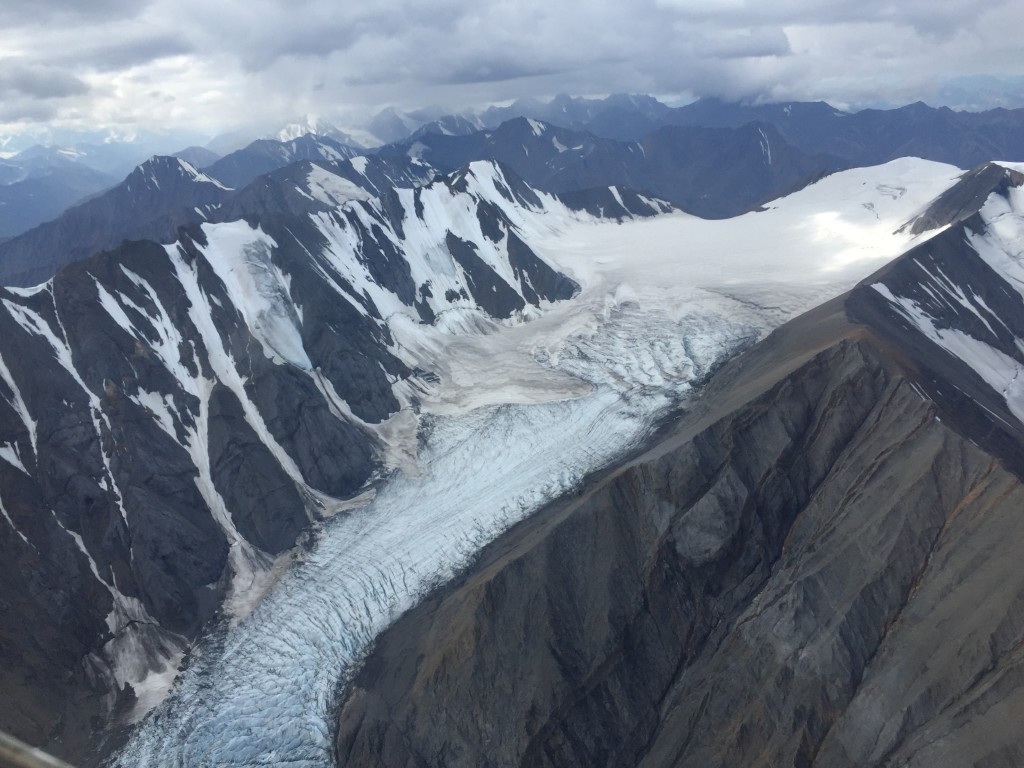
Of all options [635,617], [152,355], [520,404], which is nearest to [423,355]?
[520,404]

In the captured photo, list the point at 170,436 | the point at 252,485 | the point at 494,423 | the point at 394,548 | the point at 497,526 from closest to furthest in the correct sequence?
1. the point at 394,548
2. the point at 497,526
3. the point at 252,485
4. the point at 170,436
5. the point at 494,423

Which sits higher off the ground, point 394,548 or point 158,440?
point 158,440

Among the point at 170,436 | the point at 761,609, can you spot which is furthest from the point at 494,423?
the point at 761,609

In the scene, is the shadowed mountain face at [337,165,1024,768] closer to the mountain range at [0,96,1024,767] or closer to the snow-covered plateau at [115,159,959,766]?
the mountain range at [0,96,1024,767]

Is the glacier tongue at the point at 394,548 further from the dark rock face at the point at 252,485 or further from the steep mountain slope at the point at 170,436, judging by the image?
the dark rock face at the point at 252,485

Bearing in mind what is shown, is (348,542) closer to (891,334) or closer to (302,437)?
(302,437)

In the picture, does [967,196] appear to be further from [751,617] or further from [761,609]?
[751,617]

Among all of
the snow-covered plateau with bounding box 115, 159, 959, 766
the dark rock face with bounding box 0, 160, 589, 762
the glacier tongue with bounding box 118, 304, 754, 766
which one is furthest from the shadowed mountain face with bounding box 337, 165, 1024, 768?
the dark rock face with bounding box 0, 160, 589, 762
